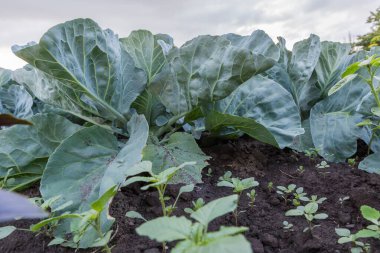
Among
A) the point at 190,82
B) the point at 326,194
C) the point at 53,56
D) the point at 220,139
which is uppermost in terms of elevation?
the point at 53,56

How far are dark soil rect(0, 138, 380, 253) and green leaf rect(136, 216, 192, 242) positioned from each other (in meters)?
0.34

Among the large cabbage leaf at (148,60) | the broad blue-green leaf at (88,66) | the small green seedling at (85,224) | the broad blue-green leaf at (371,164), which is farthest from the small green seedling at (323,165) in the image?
the small green seedling at (85,224)

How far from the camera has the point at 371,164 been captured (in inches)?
75.7

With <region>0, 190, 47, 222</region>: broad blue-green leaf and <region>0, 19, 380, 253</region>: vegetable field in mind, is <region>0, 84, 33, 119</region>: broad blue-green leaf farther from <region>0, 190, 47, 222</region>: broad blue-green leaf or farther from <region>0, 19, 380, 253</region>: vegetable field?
<region>0, 190, 47, 222</region>: broad blue-green leaf

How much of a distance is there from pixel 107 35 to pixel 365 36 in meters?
10.0

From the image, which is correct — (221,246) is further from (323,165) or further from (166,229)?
(323,165)

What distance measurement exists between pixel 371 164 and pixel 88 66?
1381mm

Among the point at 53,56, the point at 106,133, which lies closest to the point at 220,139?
the point at 106,133

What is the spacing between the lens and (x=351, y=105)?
2326 mm

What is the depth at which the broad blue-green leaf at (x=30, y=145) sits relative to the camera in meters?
1.73

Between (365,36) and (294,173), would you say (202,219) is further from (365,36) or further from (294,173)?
(365,36)

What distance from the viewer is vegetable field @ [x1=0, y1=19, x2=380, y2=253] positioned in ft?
4.09

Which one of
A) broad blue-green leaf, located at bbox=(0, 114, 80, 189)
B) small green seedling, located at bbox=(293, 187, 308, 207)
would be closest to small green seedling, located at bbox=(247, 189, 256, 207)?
small green seedling, located at bbox=(293, 187, 308, 207)

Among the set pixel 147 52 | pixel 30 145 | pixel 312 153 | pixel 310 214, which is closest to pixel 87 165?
pixel 30 145
